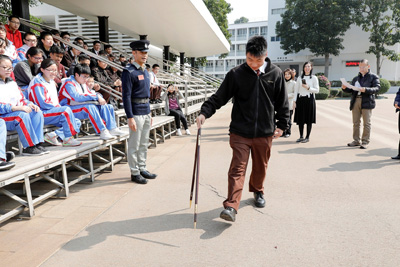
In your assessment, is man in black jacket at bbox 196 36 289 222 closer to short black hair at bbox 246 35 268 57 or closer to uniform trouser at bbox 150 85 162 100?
short black hair at bbox 246 35 268 57

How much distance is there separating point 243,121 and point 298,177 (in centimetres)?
212

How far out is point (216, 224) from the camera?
130 inches

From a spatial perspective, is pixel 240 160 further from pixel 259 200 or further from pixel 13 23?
pixel 13 23

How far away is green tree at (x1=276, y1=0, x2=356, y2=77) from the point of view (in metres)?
36.8

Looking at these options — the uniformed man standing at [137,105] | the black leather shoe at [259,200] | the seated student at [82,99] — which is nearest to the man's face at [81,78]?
the seated student at [82,99]

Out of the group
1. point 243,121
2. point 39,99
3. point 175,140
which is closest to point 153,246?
point 243,121

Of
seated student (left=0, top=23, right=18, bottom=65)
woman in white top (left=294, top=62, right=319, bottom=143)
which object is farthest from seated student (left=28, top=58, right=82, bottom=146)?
woman in white top (left=294, top=62, right=319, bottom=143)

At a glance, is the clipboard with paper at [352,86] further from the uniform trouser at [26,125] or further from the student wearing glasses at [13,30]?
the student wearing glasses at [13,30]

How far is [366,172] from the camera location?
5.19 m

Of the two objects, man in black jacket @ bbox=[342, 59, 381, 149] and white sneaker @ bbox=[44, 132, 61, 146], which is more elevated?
man in black jacket @ bbox=[342, 59, 381, 149]

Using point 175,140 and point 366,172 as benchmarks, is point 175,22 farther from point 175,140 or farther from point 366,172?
point 366,172

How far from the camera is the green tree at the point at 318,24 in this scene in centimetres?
3678

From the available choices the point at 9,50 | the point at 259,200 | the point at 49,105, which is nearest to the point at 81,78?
the point at 49,105

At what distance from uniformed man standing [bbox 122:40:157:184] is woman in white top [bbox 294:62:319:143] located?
4.44m
